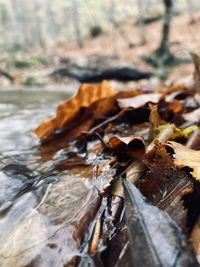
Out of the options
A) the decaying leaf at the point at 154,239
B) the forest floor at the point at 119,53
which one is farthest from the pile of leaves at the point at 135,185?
the forest floor at the point at 119,53

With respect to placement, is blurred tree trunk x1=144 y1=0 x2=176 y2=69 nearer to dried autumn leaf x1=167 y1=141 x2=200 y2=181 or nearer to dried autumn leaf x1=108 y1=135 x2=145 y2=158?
→ dried autumn leaf x1=108 y1=135 x2=145 y2=158

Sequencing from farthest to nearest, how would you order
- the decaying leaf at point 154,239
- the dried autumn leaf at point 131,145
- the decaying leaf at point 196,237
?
the dried autumn leaf at point 131,145 < the decaying leaf at point 196,237 < the decaying leaf at point 154,239

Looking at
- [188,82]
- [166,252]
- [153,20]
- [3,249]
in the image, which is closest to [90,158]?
[3,249]

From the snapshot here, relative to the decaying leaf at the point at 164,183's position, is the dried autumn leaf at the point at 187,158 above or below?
above

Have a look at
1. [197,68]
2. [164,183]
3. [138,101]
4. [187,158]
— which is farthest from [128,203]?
[138,101]

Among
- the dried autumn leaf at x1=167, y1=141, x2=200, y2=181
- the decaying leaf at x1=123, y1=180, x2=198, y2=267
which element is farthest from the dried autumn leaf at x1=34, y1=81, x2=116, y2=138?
the decaying leaf at x1=123, y1=180, x2=198, y2=267

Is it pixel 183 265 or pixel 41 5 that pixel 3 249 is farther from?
pixel 41 5

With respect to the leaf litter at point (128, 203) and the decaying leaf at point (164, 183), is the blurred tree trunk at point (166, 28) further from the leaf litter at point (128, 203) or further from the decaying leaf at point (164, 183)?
the decaying leaf at point (164, 183)
